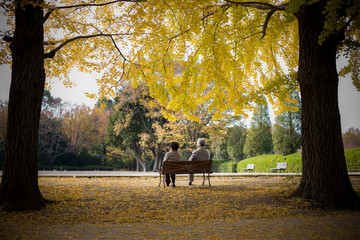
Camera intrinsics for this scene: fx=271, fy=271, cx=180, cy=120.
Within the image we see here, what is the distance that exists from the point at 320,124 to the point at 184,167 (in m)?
3.76

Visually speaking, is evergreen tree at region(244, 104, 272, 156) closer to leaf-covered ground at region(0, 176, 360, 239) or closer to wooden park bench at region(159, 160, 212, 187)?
wooden park bench at region(159, 160, 212, 187)

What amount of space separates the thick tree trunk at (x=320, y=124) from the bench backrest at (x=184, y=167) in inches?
109

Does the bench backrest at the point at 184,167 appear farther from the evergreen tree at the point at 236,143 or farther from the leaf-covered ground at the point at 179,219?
the evergreen tree at the point at 236,143

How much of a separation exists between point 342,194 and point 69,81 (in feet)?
26.0

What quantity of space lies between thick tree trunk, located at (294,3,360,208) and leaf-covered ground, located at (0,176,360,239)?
1.41ft

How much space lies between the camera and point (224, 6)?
7.33 meters

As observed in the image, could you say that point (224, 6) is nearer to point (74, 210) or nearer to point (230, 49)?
point (230, 49)

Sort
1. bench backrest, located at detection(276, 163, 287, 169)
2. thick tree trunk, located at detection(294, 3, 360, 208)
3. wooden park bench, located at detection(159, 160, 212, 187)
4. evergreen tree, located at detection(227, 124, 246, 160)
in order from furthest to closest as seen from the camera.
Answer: evergreen tree, located at detection(227, 124, 246, 160)
bench backrest, located at detection(276, 163, 287, 169)
wooden park bench, located at detection(159, 160, 212, 187)
thick tree trunk, located at detection(294, 3, 360, 208)

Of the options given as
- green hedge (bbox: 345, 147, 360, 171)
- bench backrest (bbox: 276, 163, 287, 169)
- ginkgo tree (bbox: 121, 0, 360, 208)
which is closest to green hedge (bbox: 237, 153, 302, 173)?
bench backrest (bbox: 276, 163, 287, 169)

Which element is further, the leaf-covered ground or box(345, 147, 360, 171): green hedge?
box(345, 147, 360, 171): green hedge

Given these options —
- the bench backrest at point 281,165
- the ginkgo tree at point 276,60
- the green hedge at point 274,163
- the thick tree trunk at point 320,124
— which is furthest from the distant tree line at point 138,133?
the thick tree trunk at point 320,124

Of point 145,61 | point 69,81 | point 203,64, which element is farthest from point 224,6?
point 69,81

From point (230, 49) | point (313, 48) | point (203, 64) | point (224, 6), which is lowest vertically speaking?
point (313, 48)

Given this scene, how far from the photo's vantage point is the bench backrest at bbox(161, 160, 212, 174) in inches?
299
